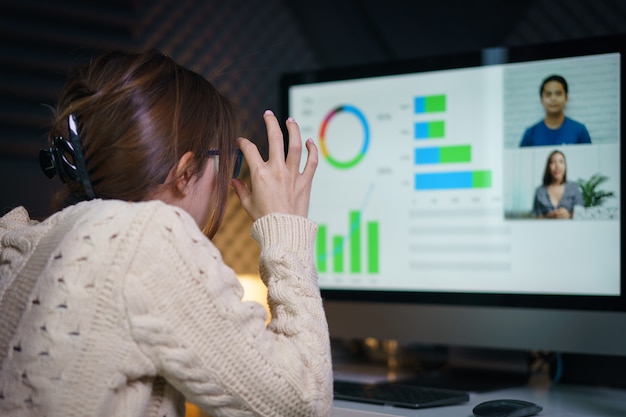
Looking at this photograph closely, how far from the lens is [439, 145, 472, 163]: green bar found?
1463 mm

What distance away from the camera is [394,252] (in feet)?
4.97

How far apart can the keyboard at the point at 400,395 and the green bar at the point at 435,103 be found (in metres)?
0.51

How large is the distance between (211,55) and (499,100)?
737mm

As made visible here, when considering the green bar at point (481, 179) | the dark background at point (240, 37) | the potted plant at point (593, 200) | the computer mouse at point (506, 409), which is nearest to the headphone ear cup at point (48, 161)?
the dark background at point (240, 37)

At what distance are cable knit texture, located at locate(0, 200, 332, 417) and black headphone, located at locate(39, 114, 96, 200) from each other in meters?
0.05

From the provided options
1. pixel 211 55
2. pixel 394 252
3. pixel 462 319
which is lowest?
pixel 462 319

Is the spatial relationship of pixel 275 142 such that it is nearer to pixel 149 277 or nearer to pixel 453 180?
pixel 149 277

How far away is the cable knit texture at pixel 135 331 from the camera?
0.83 m

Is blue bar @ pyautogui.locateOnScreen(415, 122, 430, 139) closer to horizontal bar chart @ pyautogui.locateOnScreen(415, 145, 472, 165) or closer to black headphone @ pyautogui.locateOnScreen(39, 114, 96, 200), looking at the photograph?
horizontal bar chart @ pyautogui.locateOnScreen(415, 145, 472, 165)

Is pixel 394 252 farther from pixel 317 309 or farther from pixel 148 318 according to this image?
pixel 148 318

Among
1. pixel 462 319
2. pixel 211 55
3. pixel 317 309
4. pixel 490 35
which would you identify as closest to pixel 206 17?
pixel 211 55

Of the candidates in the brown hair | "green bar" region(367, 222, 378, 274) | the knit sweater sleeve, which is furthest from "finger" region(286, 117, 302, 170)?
"green bar" region(367, 222, 378, 274)

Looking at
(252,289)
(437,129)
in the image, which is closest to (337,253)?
(252,289)

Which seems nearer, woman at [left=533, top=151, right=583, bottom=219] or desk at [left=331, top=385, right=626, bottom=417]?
desk at [left=331, top=385, right=626, bottom=417]
